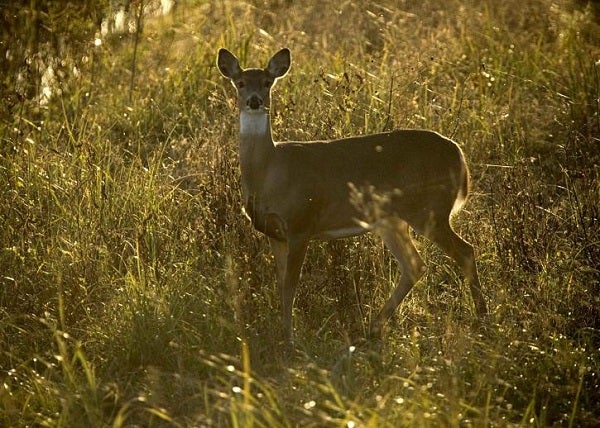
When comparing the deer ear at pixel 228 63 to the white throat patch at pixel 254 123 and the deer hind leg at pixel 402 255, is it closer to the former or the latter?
the white throat patch at pixel 254 123

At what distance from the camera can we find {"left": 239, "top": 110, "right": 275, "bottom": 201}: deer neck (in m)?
7.56

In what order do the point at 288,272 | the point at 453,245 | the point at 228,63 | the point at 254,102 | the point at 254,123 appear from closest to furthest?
the point at 288,272
the point at 254,102
the point at 254,123
the point at 453,245
the point at 228,63

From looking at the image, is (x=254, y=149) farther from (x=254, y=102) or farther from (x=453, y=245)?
(x=453, y=245)

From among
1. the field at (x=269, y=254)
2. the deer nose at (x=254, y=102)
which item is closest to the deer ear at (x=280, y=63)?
the field at (x=269, y=254)

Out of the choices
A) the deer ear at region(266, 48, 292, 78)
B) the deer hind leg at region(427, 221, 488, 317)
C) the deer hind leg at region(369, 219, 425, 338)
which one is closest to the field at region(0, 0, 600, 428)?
the deer hind leg at region(369, 219, 425, 338)

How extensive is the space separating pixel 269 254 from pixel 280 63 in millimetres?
1264

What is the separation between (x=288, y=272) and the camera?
7.34 meters

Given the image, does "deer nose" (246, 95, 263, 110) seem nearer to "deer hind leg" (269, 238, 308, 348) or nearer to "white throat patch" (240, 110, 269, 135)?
"white throat patch" (240, 110, 269, 135)

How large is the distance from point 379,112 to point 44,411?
13.5ft

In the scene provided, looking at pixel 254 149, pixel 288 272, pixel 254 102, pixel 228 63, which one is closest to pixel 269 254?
pixel 288 272

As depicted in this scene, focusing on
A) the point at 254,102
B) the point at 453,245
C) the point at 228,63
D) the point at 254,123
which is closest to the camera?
the point at 254,102

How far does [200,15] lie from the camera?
1272 cm

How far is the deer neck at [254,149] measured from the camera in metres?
7.56

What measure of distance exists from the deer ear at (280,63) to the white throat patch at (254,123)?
665 mm
